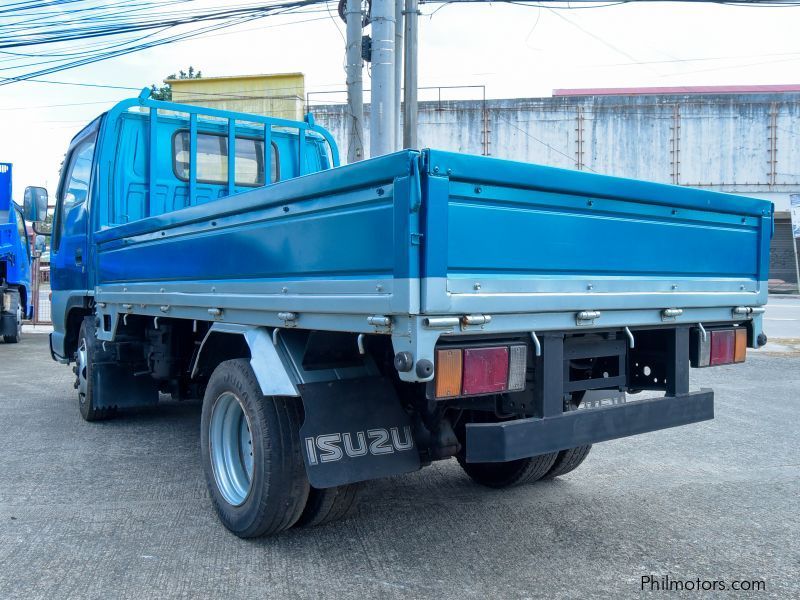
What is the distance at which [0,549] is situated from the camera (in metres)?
3.76

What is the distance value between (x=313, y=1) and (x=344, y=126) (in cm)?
1416

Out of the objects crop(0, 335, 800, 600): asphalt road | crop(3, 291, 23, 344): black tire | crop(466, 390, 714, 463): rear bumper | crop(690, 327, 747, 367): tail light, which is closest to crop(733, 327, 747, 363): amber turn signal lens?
crop(690, 327, 747, 367): tail light

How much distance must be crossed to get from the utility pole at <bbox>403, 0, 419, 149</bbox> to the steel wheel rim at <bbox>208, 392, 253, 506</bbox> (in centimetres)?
632

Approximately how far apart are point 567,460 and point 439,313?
233 cm

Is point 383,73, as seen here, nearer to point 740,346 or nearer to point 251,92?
point 740,346

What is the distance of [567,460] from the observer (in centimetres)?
475

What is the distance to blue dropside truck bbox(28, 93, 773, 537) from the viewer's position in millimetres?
2914

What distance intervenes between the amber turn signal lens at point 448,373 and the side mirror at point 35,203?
247 inches

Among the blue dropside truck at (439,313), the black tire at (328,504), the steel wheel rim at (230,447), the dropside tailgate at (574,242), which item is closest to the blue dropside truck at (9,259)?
the blue dropside truck at (439,313)

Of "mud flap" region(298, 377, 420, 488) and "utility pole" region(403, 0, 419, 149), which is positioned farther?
"utility pole" region(403, 0, 419, 149)

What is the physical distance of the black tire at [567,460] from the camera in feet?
15.4

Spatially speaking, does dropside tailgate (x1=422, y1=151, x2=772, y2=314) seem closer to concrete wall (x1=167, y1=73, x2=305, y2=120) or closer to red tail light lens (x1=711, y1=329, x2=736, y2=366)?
red tail light lens (x1=711, y1=329, x2=736, y2=366)

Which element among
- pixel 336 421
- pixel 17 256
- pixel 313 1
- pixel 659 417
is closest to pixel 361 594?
pixel 336 421

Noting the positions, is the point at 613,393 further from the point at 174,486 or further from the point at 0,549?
the point at 0,549
